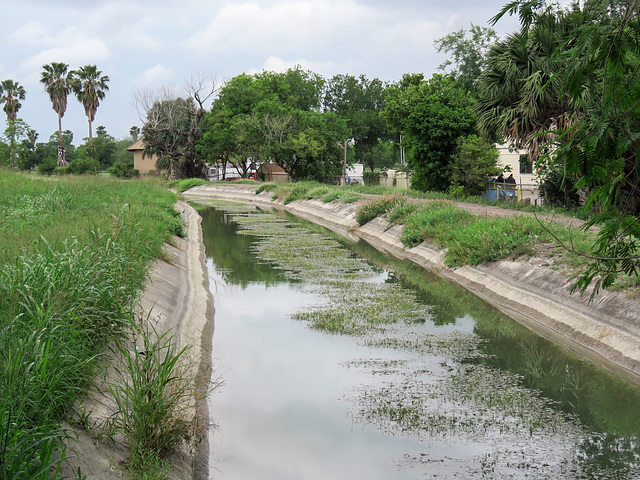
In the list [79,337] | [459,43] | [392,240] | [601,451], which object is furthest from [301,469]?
[459,43]

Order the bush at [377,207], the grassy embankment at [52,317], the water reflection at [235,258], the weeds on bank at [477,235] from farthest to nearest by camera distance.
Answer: the bush at [377,207] < the water reflection at [235,258] < the weeds on bank at [477,235] < the grassy embankment at [52,317]

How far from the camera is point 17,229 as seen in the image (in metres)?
12.6

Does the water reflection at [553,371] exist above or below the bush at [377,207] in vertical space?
below

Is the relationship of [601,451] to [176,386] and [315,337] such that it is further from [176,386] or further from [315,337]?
[315,337]

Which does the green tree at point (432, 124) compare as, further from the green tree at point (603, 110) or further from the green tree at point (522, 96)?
the green tree at point (603, 110)

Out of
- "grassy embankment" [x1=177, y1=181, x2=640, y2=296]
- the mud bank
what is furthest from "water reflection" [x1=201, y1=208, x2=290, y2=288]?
"grassy embankment" [x1=177, y1=181, x2=640, y2=296]

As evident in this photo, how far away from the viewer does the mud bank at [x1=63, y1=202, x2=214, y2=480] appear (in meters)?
6.00

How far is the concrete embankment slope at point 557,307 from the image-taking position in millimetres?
11711

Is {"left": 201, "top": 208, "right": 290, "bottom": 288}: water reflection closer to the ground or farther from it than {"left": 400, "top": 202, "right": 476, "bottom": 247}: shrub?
closer to the ground

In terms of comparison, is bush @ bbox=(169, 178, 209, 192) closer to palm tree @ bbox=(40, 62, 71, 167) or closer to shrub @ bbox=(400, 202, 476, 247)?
palm tree @ bbox=(40, 62, 71, 167)

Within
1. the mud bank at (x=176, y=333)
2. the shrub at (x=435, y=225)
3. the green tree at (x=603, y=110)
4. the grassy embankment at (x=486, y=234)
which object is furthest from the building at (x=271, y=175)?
the green tree at (x=603, y=110)

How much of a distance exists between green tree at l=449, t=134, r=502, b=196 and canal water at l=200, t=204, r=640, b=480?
20.0 metres

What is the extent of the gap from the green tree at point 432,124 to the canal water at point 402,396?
75.3 ft

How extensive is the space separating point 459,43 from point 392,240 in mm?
32373
